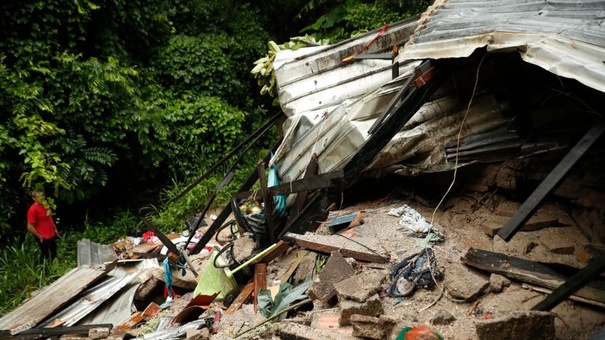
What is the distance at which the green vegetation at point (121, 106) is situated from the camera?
273 inches

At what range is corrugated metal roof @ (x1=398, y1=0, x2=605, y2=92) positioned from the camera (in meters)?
2.30

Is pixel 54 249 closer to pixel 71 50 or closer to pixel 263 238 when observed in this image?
pixel 71 50

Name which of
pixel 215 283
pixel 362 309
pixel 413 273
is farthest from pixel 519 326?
pixel 215 283

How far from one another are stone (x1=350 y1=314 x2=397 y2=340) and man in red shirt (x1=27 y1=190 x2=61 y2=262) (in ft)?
19.8

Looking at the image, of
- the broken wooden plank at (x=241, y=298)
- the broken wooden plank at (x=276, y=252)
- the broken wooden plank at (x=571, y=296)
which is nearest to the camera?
the broken wooden plank at (x=571, y=296)

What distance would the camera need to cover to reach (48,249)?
22.7 ft

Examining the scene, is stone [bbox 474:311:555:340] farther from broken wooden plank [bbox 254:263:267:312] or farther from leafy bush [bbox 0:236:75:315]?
leafy bush [bbox 0:236:75:315]

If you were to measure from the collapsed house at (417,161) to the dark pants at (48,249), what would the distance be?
1.16 meters

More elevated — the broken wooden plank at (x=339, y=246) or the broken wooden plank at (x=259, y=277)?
the broken wooden plank at (x=339, y=246)

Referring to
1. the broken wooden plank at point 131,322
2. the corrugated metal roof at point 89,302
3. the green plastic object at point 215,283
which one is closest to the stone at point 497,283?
the green plastic object at point 215,283

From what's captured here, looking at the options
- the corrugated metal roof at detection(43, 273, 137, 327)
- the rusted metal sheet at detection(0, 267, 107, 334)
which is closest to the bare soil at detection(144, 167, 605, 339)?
the corrugated metal roof at detection(43, 273, 137, 327)

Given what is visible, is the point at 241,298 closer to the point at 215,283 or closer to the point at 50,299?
the point at 215,283

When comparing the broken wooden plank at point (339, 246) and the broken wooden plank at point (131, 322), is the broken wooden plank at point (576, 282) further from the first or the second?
the broken wooden plank at point (131, 322)

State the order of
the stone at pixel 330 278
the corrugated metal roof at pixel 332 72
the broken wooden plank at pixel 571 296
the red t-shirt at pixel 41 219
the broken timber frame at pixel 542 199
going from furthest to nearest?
the red t-shirt at pixel 41 219
the corrugated metal roof at pixel 332 72
the stone at pixel 330 278
the broken wooden plank at pixel 571 296
the broken timber frame at pixel 542 199
